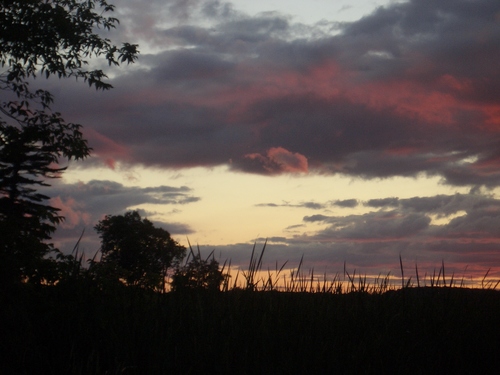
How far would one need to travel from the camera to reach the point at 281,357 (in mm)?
5055

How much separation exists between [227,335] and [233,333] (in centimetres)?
8

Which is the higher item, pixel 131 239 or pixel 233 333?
pixel 131 239

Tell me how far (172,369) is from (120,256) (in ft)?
154

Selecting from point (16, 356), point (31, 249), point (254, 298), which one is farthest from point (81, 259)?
point (254, 298)

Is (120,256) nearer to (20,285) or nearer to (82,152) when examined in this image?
(82,152)

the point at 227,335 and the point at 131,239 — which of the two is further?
the point at 131,239

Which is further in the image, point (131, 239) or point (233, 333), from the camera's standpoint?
point (131, 239)

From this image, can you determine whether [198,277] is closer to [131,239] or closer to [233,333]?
[233,333]

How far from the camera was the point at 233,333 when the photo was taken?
5.34 metres

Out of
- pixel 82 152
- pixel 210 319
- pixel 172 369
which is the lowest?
pixel 172 369

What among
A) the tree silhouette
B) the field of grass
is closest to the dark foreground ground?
the field of grass

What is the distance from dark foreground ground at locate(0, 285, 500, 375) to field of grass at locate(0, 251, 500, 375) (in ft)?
0.04

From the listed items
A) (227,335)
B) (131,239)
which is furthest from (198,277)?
(131,239)

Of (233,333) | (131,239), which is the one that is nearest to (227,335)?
(233,333)
